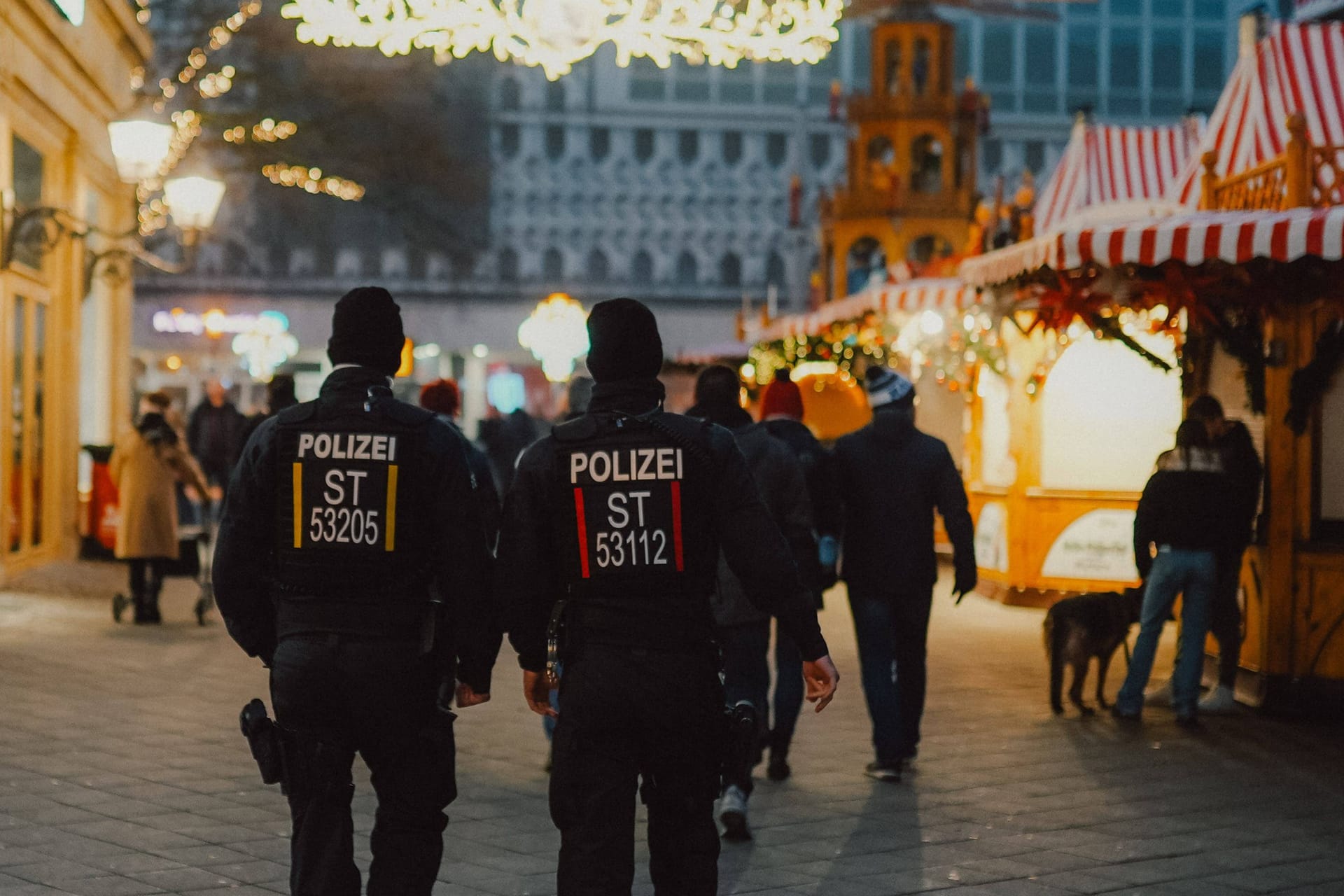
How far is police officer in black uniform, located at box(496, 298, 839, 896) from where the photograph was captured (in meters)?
4.38

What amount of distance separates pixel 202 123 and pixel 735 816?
2127cm

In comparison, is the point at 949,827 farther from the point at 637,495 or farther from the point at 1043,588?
the point at 1043,588

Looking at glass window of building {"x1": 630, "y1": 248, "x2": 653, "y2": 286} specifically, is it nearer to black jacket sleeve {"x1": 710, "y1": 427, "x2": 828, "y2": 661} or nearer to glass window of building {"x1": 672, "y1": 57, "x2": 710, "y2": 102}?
glass window of building {"x1": 672, "y1": 57, "x2": 710, "y2": 102}

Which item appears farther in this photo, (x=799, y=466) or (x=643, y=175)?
(x=643, y=175)

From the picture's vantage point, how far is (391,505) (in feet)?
15.2

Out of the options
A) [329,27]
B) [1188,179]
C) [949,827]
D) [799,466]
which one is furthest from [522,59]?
[1188,179]

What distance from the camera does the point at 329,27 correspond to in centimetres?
1002

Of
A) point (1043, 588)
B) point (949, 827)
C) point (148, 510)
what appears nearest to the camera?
point (949, 827)

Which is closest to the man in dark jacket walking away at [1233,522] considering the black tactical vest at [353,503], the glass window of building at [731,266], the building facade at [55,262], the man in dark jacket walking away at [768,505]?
the man in dark jacket walking away at [768,505]

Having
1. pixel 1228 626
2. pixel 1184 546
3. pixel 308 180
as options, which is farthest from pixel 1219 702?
pixel 308 180

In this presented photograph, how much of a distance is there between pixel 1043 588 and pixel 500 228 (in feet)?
152

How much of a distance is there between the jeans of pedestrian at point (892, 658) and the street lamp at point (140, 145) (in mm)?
8189

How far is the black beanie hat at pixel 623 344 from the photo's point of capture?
461 centimetres

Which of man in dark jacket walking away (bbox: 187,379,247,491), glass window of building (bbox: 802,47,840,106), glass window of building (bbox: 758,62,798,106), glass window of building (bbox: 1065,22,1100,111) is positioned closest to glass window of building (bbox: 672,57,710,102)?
glass window of building (bbox: 758,62,798,106)
